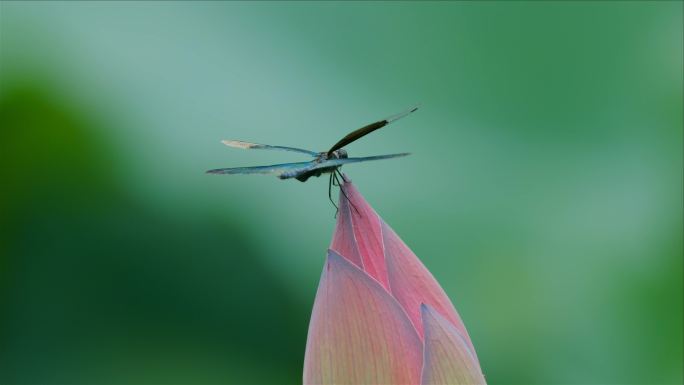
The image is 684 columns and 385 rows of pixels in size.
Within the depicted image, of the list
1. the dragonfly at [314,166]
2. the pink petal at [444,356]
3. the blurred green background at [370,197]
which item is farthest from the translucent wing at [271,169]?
the blurred green background at [370,197]

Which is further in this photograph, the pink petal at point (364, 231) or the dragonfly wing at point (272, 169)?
the pink petal at point (364, 231)

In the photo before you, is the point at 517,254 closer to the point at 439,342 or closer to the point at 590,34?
the point at 590,34

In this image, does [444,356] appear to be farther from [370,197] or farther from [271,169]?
[370,197]

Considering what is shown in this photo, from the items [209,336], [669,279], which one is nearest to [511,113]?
[669,279]

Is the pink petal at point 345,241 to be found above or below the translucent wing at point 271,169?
below

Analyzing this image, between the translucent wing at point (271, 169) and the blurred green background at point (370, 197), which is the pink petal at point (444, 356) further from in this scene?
the blurred green background at point (370, 197)

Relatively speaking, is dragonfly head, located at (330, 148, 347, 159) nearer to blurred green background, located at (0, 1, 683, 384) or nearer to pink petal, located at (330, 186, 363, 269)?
pink petal, located at (330, 186, 363, 269)
